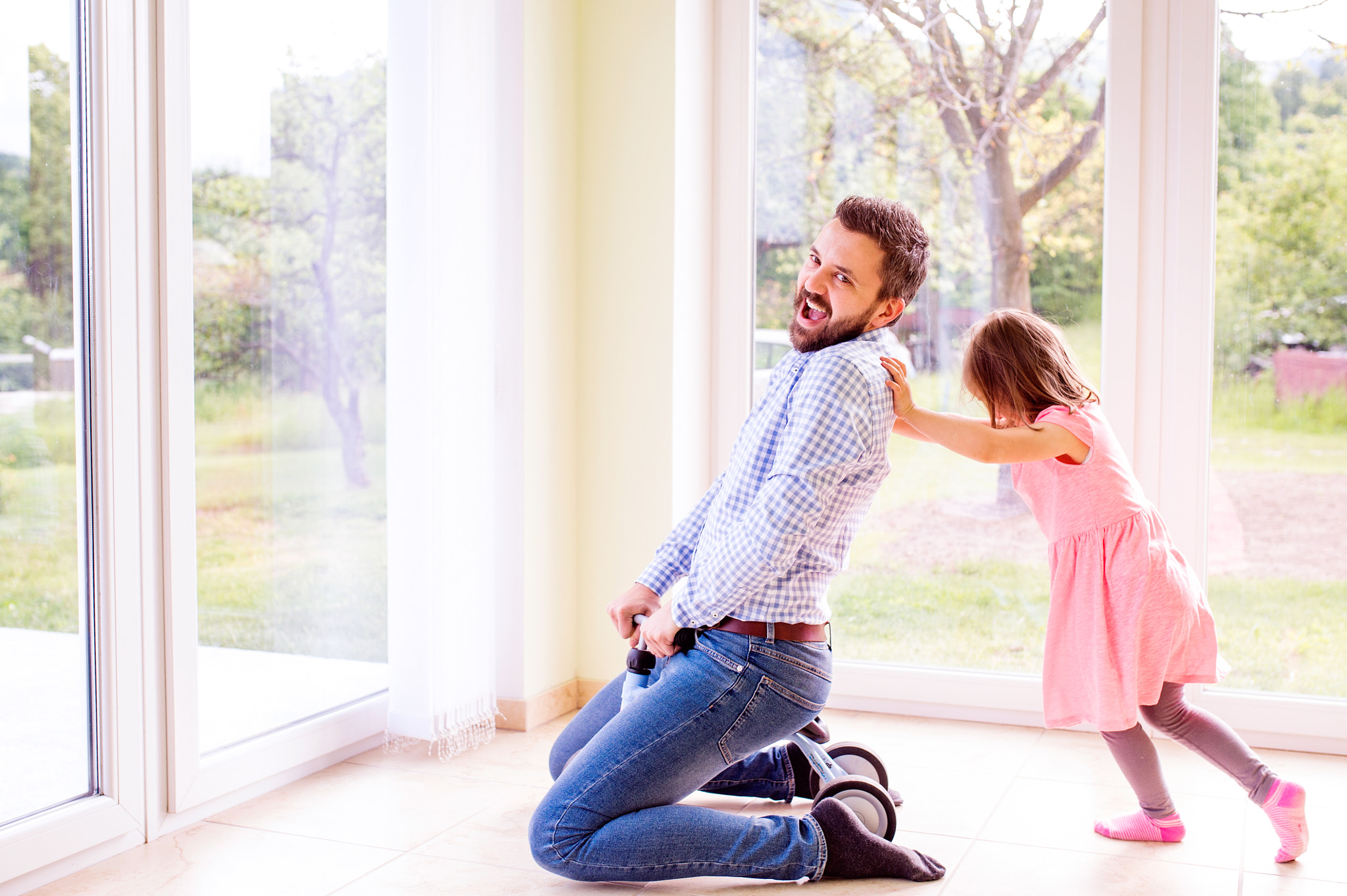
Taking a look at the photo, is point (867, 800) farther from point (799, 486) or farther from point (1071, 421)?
point (1071, 421)

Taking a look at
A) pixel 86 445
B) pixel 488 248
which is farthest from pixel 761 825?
pixel 488 248

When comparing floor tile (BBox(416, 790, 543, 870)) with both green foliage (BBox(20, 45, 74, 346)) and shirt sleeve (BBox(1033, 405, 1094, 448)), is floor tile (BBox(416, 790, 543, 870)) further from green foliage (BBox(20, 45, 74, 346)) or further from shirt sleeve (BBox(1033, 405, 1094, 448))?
shirt sleeve (BBox(1033, 405, 1094, 448))

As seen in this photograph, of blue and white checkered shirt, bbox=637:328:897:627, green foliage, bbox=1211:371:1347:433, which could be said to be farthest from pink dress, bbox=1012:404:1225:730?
green foliage, bbox=1211:371:1347:433

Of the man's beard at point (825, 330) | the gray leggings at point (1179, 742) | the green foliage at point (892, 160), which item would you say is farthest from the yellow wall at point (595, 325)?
the gray leggings at point (1179, 742)

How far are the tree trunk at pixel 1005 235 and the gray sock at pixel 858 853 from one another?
1.41m

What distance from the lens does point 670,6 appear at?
8.94 feet

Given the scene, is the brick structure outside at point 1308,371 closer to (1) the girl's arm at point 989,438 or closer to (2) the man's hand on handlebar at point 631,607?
(1) the girl's arm at point 989,438

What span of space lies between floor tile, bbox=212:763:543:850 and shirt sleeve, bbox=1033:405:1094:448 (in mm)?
1197

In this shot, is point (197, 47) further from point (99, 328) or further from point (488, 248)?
point (488, 248)

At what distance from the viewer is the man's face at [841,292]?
1770mm

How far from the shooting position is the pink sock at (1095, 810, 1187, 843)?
6.48 ft

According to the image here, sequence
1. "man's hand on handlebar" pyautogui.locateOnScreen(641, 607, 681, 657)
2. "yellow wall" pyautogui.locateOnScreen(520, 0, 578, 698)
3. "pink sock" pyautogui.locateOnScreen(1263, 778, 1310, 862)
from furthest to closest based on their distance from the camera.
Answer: "yellow wall" pyautogui.locateOnScreen(520, 0, 578, 698) < "pink sock" pyautogui.locateOnScreen(1263, 778, 1310, 862) < "man's hand on handlebar" pyautogui.locateOnScreen(641, 607, 681, 657)

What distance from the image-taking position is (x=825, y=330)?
1.79 meters

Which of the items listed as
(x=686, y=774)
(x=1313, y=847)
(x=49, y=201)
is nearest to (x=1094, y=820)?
(x=1313, y=847)
